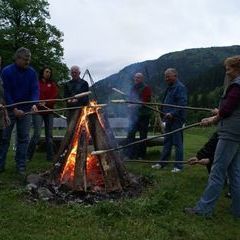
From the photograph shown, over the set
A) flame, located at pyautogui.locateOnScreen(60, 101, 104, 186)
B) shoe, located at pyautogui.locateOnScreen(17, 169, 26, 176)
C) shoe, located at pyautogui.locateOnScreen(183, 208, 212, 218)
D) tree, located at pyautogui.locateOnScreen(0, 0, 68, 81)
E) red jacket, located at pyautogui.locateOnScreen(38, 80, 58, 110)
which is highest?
tree, located at pyautogui.locateOnScreen(0, 0, 68, 81)

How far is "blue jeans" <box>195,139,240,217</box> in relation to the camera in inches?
309

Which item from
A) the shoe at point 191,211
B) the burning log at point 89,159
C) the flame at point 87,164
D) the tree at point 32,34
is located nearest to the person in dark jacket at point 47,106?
the burning log at point 89,159

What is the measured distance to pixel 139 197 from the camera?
28.6 feet

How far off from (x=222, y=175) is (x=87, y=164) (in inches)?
92.4

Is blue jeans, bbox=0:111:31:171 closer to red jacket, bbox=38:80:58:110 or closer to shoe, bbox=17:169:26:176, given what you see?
shoe, bbox=17:169:26:176

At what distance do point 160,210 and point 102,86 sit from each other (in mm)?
6875

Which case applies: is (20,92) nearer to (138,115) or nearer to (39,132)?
(39,132)

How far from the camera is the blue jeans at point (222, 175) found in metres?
7.85

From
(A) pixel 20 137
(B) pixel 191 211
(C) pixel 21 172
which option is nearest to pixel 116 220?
(B) pixel 191 211

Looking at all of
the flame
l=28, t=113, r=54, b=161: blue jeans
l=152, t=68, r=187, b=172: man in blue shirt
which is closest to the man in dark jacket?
l=152, t=68, r=187, b=172: man in blue shirt

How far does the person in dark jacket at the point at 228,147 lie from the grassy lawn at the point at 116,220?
0.24m

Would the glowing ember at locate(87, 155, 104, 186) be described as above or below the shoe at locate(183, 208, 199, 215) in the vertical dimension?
above

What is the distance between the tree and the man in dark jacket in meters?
36.7

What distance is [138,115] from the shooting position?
1388 centimetres
